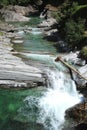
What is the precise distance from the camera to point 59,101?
97.6 feet

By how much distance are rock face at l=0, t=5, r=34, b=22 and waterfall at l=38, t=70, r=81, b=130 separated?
3899 centimetres

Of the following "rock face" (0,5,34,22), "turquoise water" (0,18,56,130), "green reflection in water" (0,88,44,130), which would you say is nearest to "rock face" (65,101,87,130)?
"turquoise water" (0,18,56,130)

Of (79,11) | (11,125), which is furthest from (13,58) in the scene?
(79,11)

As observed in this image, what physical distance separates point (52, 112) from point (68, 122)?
2278 millimetres

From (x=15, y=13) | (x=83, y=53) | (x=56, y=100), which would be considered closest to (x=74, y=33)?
(x=83, y=53)

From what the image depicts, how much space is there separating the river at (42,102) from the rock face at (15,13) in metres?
33.8

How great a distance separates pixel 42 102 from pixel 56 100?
156cm

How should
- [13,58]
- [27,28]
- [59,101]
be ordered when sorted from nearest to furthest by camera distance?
[59,101] → [13,58] → [27,28]

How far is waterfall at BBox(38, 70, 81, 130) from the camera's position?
26.6 m

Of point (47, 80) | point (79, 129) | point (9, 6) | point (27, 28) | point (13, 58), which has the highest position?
point (9, 6)

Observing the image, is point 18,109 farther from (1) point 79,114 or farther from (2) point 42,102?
(1) point 79,114

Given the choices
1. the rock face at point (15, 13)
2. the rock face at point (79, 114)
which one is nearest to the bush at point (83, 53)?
the rock face at point (79, 114)

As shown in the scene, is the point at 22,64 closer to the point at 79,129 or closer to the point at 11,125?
the point at 11,125

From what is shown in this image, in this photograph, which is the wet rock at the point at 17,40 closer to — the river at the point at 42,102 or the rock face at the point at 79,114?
the river at the point at 42,102
